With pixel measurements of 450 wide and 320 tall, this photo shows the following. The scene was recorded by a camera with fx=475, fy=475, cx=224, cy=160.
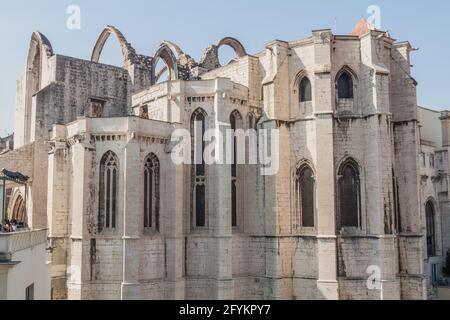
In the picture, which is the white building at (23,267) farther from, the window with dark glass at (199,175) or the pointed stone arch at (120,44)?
the pointed stone arch at (120,44)

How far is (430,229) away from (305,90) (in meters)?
15.8

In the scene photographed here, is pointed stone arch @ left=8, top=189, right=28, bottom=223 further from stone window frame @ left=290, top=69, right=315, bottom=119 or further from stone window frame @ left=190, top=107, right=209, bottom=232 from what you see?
stone window frame @ left=290, top=69, right=315, bottom=119

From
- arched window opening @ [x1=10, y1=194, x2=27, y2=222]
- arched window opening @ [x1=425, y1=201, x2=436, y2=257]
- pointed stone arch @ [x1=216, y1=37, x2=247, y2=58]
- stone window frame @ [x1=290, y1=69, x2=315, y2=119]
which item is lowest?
arched window opening @ [x1=425, y1=201, x2=436, y2=257]

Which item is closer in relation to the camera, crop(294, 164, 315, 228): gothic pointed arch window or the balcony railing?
the balcony railing

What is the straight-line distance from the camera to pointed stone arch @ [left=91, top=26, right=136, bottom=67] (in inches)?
1127

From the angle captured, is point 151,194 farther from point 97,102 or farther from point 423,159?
point 423,159

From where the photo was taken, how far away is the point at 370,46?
20375mm

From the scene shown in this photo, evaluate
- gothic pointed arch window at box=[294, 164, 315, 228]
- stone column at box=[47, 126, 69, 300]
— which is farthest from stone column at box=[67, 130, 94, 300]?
gothic pointed arch window at box=[294, 164, 315, 228]

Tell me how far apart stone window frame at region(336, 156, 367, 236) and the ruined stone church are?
0.14 feet
